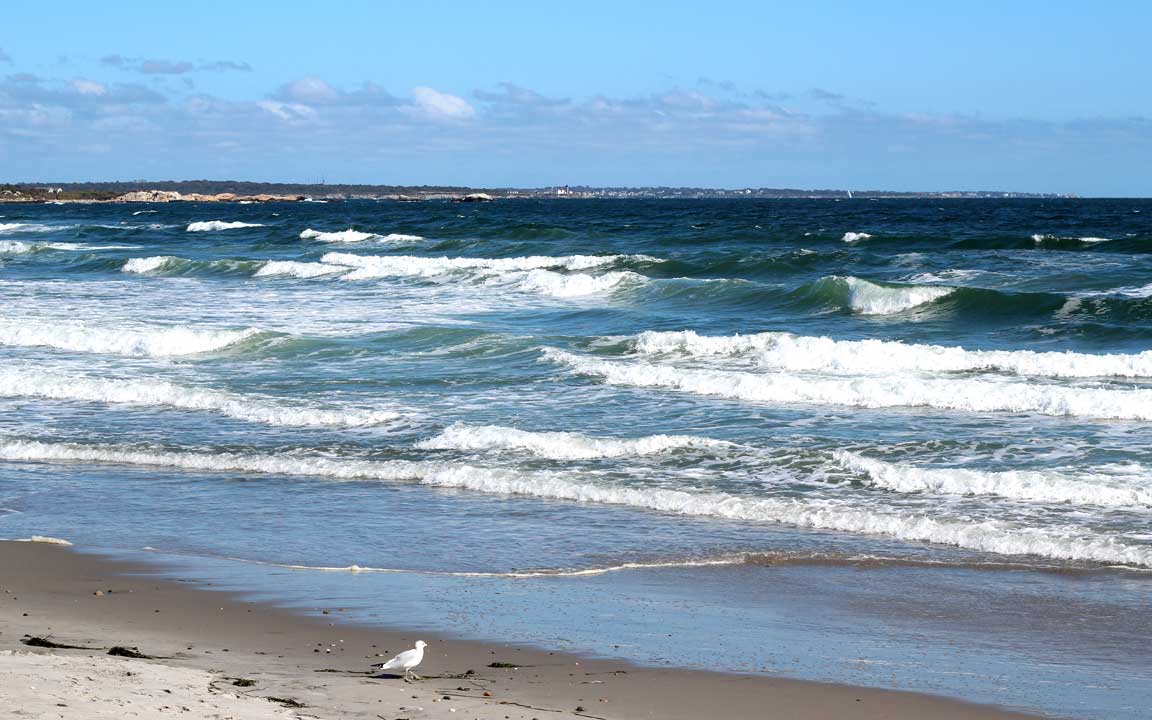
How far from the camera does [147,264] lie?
40.0 meters

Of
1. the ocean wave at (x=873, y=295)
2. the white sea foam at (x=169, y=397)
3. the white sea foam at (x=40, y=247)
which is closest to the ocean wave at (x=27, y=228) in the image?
the white sea foam at (x=40, y=247)

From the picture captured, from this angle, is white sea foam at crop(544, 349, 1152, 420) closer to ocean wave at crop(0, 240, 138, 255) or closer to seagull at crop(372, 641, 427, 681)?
seagull at crop(372, 641, 427, 681)

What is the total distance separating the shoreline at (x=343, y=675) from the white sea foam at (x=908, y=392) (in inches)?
359

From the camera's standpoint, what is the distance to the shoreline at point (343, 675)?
535 centimetres

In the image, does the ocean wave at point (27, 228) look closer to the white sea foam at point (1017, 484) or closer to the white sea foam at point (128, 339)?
the white sea foam at point (128, 339)

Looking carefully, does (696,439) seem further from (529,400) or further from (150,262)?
(150,262)

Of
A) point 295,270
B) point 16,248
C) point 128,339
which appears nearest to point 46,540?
point 128,339

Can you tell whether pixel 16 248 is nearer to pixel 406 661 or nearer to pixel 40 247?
pixel 40 247

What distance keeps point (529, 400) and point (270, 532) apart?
6198 millimetres

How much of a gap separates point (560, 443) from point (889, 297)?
15371 millimetres

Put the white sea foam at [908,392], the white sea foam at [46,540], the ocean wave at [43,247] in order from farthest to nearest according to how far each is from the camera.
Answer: the ocean wave at [43,247]
the white sea foam at [908,392]
the white sea foam at [46,540]

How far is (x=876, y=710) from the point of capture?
565 centimetres

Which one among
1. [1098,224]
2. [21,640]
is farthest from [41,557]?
[1098,224]

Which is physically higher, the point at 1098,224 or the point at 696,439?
the point at 1098,224
